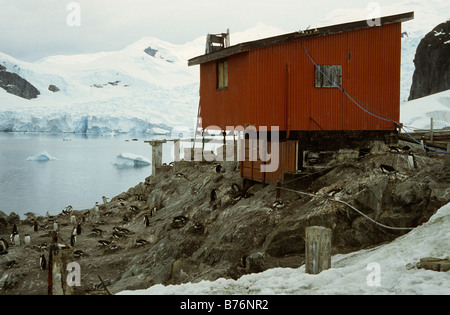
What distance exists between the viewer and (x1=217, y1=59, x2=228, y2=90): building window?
20.6 m

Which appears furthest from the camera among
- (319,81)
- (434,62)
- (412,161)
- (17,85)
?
(17,85)

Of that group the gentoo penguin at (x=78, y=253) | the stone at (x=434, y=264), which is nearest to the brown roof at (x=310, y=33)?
the stone at (x=434, y=264)

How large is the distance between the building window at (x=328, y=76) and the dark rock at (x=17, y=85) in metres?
193

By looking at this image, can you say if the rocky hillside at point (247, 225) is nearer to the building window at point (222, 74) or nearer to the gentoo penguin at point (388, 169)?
the gentoo penguin at point (388, 169)

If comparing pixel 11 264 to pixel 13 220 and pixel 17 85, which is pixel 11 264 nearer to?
pixel 13 220

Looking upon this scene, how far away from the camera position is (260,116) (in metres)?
17.9

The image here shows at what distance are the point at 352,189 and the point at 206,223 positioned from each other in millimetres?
7293

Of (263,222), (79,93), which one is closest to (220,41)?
(263,222)

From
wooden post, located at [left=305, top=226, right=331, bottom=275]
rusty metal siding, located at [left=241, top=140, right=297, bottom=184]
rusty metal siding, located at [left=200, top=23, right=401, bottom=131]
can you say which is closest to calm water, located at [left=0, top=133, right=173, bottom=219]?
rusty metal siding, located at [left=241, top=140, right=297, bottom=184]

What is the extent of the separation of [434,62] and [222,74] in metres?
62.3

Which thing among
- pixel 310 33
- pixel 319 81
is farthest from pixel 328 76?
pixel 310 33

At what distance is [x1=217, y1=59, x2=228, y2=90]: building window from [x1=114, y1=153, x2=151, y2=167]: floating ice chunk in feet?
184

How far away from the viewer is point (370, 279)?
7.80 meters

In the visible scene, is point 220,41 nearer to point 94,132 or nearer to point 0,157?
point 0,157
